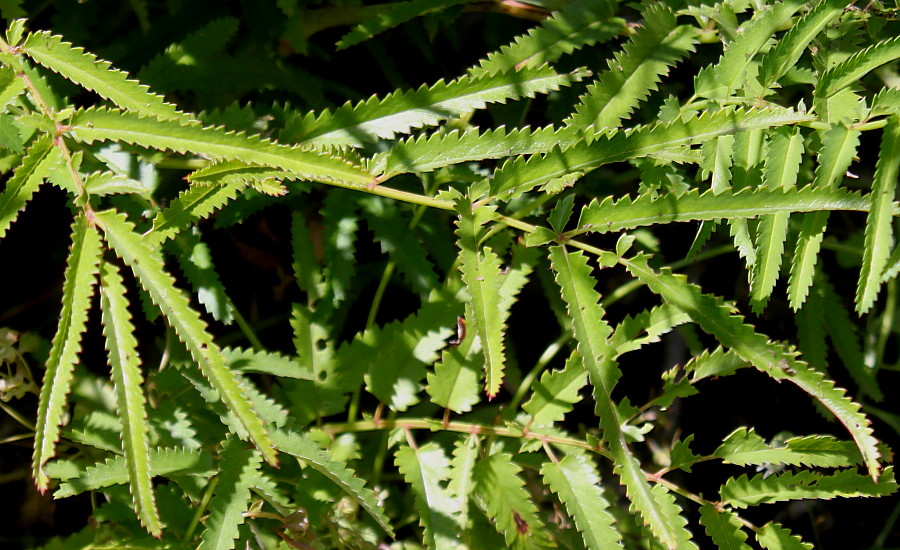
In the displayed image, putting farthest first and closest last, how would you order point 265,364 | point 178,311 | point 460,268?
point 265,364, point 460,268, point 178,311

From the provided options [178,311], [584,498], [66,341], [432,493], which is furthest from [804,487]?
[66,341]

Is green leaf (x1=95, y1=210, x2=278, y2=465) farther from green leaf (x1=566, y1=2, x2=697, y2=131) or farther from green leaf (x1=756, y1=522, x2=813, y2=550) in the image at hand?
green leaf (x1=756, y1=522, x2=813, y2=550)

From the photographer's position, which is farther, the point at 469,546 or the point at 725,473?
the point at 725,473

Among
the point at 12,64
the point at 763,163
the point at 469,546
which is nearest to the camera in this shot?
the point at 12,64

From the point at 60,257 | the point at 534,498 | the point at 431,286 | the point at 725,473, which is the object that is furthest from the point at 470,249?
the point at 725,473

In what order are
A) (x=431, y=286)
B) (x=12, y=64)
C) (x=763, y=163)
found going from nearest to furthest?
1. (x=12, y=64)
2. (x=763, y=163)
3. (x=431, y=286)

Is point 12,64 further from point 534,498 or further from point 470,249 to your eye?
point 534,498

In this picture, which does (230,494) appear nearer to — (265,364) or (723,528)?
(265,364)

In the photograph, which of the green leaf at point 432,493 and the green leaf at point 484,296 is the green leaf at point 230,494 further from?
the green leaf at point 484,296
